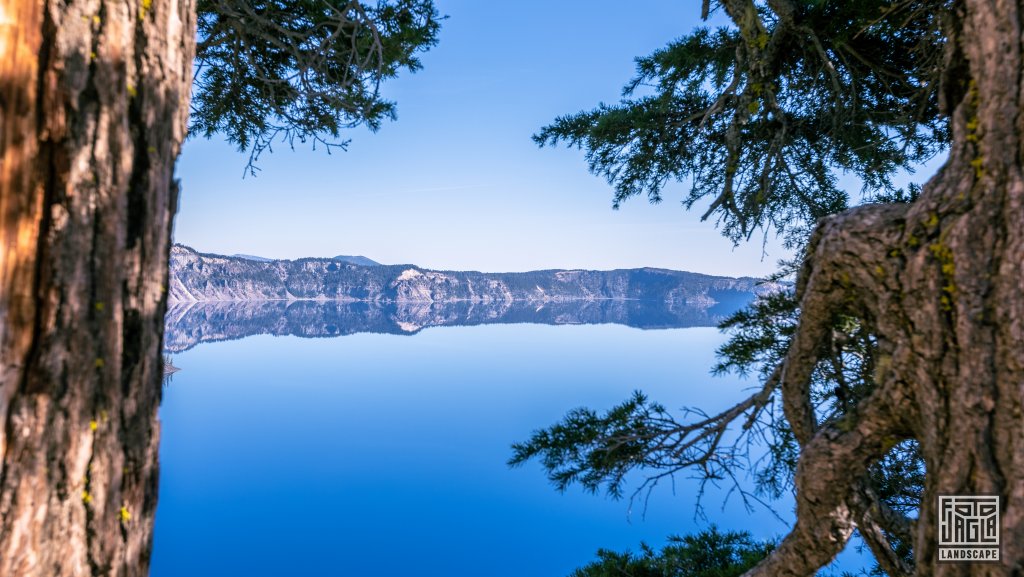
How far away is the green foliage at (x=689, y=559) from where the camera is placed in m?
3.32

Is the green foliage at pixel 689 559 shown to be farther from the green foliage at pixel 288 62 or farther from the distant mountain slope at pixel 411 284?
the distant mountain slope at pixel 411 284

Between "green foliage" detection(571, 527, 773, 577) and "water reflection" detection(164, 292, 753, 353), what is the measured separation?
43078 mm

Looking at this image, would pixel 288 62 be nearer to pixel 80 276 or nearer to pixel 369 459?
pixel 80 276

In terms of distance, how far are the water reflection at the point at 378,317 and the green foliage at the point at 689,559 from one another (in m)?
43.1

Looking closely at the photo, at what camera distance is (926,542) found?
3.84ft

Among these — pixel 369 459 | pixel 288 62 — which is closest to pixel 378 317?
pixel 369 459

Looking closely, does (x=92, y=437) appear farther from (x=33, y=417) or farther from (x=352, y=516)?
(x=352, y=516)

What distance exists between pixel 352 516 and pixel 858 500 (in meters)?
18.0

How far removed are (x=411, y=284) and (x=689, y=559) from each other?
91.7m

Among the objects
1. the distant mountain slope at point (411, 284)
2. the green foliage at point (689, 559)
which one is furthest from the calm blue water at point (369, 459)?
the distant mountain slope at point (411, 284)

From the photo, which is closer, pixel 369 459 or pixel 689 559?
pixel 689 559

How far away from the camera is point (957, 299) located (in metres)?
1.07

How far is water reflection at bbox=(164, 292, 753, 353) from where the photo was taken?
53.0 meters

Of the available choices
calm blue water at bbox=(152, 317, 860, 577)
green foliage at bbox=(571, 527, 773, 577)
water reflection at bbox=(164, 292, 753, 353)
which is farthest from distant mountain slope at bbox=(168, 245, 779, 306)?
green foliage at bbox=(571, 527, 773, 577)
